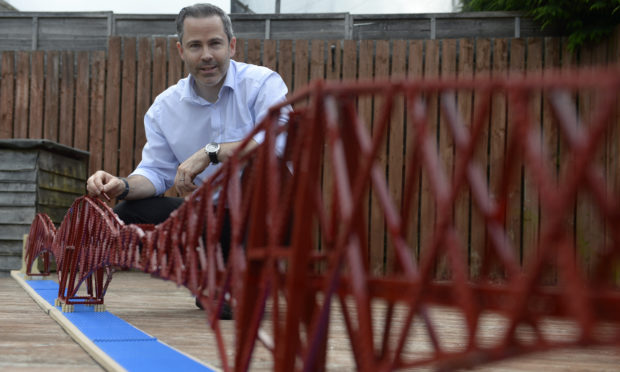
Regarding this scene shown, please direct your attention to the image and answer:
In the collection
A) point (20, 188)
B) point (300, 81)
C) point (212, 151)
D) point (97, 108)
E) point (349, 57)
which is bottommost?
point (20, 188)

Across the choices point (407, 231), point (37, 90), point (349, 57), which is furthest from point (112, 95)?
point (407, 231)

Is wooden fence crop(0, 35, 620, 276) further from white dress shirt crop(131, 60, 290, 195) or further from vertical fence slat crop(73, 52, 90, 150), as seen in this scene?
white dress shirt crop(131, 60, 290, 195)

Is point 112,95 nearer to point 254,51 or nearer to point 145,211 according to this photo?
point 254,51

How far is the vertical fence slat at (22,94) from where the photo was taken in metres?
6.38

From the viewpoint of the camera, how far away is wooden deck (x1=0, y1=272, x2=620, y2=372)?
6.48 feet

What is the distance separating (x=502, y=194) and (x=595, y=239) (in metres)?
4.94

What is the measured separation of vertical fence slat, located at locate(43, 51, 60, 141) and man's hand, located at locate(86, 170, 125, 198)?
382 cm

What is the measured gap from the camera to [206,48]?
2996 mm

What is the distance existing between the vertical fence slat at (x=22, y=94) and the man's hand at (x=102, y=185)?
3.94m

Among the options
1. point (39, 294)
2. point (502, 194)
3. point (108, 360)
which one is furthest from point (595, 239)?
point (502, 194)

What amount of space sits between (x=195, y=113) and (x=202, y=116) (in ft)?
0.13

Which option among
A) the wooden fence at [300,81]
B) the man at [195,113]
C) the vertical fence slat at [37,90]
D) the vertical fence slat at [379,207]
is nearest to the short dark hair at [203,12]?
the man at [195,113]

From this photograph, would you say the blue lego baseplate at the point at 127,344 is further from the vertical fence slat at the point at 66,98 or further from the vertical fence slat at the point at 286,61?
the vertical fence slat at the point at 66,98

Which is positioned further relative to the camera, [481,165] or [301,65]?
[301,65]
